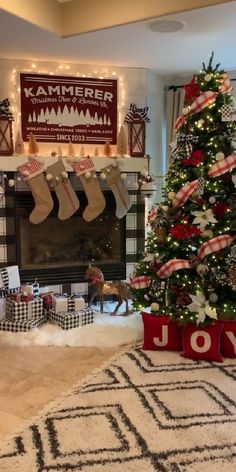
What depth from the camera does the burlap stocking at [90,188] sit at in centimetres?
380

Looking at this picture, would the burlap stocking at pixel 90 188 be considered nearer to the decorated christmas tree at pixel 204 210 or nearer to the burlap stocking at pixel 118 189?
the burlap stocking at pixel 118 189

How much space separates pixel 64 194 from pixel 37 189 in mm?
246

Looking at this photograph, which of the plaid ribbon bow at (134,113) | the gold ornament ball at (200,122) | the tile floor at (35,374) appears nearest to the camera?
the tile floor at (35,374)

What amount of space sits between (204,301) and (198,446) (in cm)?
106

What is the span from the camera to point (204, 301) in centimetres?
283

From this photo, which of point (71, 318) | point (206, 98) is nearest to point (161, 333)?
point (71, 318)

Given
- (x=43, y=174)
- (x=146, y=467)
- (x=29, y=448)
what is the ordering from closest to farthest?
(x=146, y=467), (x=29, y=448), (x=43, y=174)

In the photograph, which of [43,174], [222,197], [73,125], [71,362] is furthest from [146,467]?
[73,125]

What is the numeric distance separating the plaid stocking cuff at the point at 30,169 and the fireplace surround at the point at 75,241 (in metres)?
0.15

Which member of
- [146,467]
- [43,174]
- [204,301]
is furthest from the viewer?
[43,174]

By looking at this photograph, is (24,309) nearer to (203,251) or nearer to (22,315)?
(22,315)

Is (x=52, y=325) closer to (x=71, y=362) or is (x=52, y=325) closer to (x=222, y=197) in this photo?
(x=71, y=362)

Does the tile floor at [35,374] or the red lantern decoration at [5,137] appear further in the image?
the red lantern decoration at [5,137]

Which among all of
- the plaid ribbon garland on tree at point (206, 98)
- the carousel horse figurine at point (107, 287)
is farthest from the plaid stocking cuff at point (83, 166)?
the plaid ribbon garland on tree at point (206, 98)
